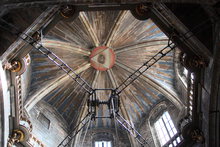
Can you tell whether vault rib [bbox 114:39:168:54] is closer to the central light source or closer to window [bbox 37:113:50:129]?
the central light source

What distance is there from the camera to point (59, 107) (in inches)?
747

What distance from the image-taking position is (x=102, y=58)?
64.6 feet

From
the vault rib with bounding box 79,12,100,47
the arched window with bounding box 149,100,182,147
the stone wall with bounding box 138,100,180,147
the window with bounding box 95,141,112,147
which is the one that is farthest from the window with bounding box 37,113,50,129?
the arched window with bounding box 149,100,182,147

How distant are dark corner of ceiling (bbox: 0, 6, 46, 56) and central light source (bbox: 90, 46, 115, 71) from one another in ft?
26.8

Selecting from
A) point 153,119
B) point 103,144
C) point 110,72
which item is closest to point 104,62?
point 110,72

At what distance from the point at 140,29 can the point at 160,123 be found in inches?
240

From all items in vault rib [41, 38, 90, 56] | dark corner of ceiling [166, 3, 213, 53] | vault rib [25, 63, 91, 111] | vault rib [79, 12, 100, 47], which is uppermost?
vault rib [79, 12, 100, 47]

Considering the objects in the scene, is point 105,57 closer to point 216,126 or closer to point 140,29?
point 140,29

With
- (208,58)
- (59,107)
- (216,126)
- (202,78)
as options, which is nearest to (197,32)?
(208,58)

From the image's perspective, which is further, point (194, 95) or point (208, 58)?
point (194, 95)

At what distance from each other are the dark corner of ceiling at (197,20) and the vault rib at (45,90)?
29.2 feet

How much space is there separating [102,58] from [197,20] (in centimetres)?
918

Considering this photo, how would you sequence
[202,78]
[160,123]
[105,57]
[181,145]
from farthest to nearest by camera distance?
[105,57]
[160,123]
[181,145]
[202,78]

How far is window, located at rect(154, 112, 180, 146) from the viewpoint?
51.6ft
